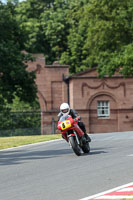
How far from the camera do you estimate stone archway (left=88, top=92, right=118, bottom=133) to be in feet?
166

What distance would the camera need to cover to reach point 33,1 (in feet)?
230

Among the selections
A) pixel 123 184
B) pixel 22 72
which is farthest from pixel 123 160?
pixel 22 72

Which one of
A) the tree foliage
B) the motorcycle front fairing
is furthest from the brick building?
the motorcycle front fairing

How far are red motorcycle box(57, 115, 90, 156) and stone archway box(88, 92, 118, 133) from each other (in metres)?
34.3

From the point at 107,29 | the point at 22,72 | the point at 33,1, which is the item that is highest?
the point at 33,1

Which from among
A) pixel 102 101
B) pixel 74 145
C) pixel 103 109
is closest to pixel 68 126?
pixel 74 145

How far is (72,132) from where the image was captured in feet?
52.4

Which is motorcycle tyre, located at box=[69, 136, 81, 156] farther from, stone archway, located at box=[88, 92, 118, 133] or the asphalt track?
stone archway, located at box=[88, 92, 118, 133]

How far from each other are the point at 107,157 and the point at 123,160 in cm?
105

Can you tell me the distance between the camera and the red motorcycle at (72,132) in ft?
51.5

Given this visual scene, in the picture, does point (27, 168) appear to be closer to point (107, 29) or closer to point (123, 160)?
point (123, 160)

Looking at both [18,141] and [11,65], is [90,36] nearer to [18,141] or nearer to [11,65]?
[11,65]

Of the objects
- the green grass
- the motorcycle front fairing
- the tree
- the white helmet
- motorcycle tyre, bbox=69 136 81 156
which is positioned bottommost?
motorcycle tyre, bbox=69 136 81 156

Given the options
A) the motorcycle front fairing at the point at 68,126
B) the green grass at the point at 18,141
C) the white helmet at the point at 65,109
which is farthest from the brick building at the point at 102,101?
the motorcycle front fairing at the point at 68,126
